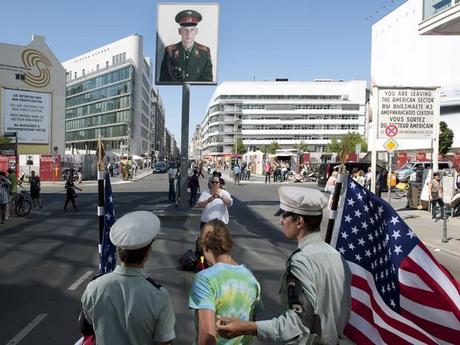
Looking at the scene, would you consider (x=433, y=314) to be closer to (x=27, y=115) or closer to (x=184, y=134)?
(x=184, y=134)

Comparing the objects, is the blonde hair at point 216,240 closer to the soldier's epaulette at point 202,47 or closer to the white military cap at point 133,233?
the white military cap at point 133,233

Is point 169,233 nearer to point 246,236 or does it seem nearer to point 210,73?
point 246,236

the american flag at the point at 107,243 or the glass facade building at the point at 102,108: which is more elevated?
the glass facade building at the point at 102,108

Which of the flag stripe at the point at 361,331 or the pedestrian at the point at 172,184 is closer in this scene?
the flag stripe at the point at 361,331

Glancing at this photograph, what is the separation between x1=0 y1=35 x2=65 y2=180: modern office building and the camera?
60688 millimetres

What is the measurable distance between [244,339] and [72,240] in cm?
1065

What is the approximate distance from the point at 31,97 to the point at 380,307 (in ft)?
216

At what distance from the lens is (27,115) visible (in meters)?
61.9

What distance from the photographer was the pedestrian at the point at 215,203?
8422 millimetres

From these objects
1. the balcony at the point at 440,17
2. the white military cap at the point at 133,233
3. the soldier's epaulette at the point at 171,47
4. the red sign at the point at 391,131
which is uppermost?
the balcony at the point at 440,17

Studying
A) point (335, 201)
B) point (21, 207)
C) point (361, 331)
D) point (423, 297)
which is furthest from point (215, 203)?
point (21, 207)

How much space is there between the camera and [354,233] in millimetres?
3059

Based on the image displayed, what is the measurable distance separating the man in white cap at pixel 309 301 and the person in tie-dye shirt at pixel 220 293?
0.27m

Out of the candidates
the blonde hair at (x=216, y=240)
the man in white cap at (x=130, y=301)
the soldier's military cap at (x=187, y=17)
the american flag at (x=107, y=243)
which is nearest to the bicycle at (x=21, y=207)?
the soldier's military cap at (x=187, y=17)
